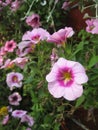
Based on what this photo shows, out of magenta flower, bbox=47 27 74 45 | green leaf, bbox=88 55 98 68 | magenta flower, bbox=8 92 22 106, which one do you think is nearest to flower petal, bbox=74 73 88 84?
green leaf, bbox=88 55 98 68

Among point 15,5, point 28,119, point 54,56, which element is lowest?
point 28,119

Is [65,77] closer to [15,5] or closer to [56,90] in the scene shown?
[56,90]

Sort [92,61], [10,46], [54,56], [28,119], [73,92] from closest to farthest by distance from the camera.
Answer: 1. [73,92]
2. [92,61]
3. [54,56]
4. [28,119]
5. [10,46]

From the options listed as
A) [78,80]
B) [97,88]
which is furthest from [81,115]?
[78,80]

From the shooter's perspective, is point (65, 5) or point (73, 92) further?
point (65, 5)

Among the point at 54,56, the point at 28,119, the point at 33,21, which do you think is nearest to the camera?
the point at 54,56

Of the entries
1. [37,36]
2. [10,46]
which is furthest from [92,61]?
[10,46]
